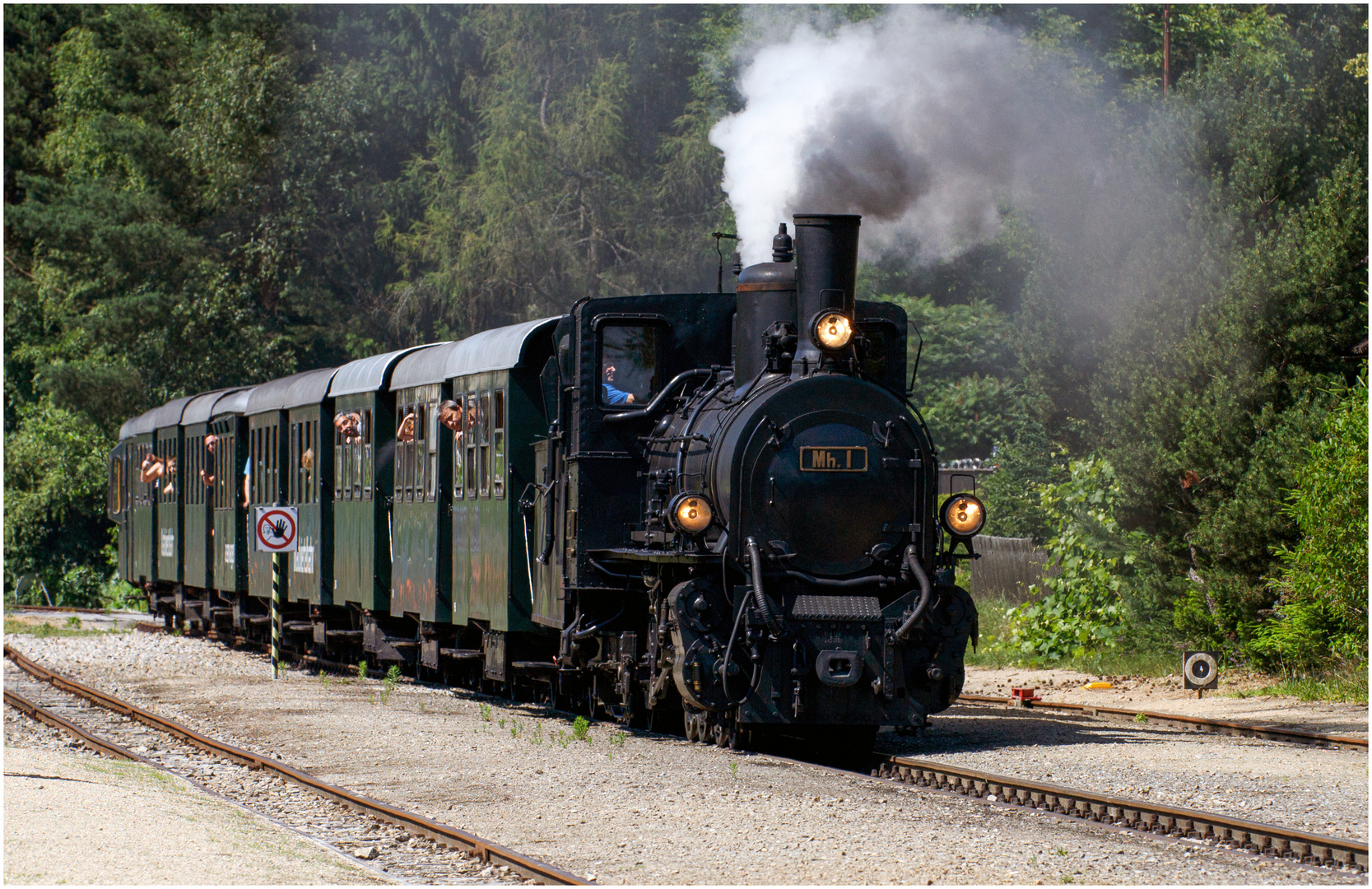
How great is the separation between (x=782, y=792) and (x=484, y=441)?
6019 millimetres

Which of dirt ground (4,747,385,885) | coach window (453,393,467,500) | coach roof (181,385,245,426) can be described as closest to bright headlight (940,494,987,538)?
dirt ground (4,747,385,885)

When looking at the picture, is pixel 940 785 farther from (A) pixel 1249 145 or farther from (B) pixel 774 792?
(A) pixel 1249 145

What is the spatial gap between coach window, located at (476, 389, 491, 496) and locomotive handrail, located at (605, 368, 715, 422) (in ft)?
8.13

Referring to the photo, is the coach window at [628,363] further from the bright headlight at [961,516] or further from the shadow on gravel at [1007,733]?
the shadow on gravel at [1007,733]

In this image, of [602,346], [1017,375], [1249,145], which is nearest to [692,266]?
[1017,375]

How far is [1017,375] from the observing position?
3775cm

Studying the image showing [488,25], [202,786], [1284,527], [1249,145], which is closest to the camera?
[202,786]

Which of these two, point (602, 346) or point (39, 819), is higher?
point (602, 346)

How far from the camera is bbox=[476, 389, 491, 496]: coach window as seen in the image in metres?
14.9

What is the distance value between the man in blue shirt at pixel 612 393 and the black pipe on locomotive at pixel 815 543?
924mm

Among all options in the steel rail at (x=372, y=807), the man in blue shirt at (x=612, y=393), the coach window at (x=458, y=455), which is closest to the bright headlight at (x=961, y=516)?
the man in blue shirt at (x=612, y=393)

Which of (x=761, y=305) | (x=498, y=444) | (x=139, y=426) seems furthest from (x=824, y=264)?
(x=139, y=426)

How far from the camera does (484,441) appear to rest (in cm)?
1502

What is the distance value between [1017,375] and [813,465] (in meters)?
27.1
